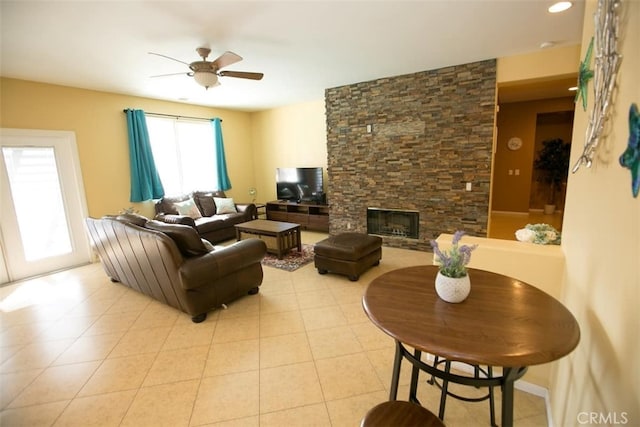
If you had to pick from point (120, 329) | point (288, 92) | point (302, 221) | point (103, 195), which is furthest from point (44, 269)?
point (288, 92)

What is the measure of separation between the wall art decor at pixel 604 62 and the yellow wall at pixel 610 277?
4 cm

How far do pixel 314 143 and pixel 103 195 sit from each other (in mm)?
3911

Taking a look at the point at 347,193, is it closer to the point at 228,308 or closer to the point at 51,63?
the point at 228,308

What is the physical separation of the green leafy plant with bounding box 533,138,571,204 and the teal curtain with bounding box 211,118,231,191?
727cm

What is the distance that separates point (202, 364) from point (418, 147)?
155 inches

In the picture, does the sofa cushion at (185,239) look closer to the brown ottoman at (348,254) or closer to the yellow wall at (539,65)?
the brown ottoman at (348,254)

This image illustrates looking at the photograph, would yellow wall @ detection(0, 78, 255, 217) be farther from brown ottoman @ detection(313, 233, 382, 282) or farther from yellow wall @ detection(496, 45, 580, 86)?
yellow wall @ detection(496, 45, 580, 86)

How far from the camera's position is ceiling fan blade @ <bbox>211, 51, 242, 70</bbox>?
2757 millimetres

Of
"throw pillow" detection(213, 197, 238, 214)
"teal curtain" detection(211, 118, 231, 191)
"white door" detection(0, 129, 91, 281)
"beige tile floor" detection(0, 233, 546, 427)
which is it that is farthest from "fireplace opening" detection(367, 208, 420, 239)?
"white door" detection(0, 129, 91, 281)

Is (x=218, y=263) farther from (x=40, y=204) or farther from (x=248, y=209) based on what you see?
(x=40, y=204)

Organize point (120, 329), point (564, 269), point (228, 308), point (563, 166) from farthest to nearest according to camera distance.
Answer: point (563, 166)
point (228, 308)
point (120, 329)
point (564, 269)

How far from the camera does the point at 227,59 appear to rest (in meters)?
2.87

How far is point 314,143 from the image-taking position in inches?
243

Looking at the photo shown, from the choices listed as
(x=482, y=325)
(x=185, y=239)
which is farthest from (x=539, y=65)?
(x=185, y=239)
